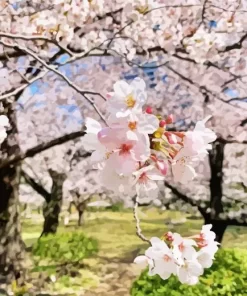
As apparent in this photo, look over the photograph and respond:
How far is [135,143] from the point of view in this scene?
647 mm

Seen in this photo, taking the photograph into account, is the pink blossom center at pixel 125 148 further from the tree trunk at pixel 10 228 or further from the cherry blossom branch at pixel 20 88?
the tree trunk at pixel 10 228

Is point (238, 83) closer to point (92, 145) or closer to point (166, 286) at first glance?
point (166, 286)

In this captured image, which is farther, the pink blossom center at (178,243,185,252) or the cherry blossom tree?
the cherry blossom tree

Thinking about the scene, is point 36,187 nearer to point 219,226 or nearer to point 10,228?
point 10,228

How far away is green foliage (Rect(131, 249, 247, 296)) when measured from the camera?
2150 mm

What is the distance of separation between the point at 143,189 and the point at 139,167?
2.3 inches

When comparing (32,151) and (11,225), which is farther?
(11,225)

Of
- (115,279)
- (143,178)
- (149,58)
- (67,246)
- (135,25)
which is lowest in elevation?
(115,279)

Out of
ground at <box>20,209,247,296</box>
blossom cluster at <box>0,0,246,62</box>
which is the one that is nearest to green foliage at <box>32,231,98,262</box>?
ground at <box>20,209,247,296</box>

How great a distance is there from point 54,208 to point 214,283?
779 mm

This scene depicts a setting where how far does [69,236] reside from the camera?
8.14 ft

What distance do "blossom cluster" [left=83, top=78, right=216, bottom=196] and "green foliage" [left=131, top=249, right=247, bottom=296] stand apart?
1512 mm

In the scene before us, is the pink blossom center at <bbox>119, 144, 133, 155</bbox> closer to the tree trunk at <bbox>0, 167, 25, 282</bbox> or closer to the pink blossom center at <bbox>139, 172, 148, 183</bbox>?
the pink blossom center at <bbox>139, 172, 148, 183</bbox>

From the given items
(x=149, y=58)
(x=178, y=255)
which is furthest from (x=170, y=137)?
(x=149, y=58)
